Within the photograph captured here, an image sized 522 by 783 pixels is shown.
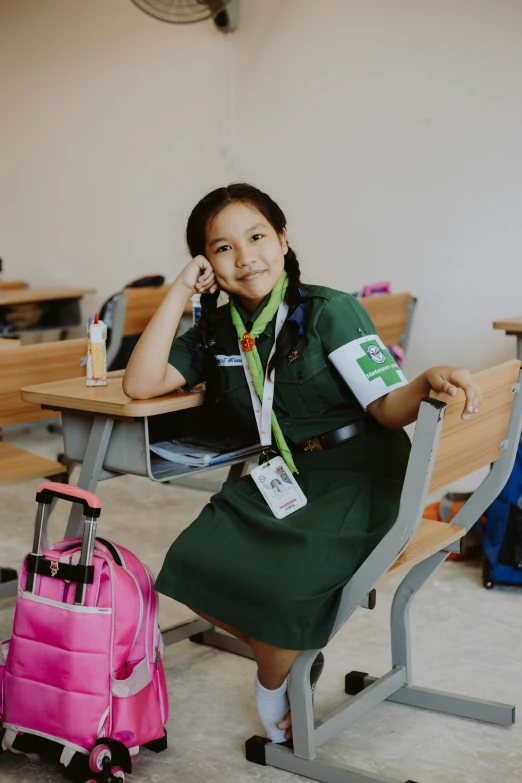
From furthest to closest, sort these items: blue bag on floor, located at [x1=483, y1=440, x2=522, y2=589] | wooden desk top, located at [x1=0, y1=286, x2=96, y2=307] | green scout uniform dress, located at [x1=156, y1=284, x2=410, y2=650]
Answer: wooden desk top, located at [x1=0, y1=286, x2=96, y2=307] < blue bag on floor, located at [x1=483, y1=440, x2=522, y2=589] < green scout uniform dress, located at [x1=156, y1=284, x2=410, y2=650]

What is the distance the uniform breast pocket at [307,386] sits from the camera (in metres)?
1.92

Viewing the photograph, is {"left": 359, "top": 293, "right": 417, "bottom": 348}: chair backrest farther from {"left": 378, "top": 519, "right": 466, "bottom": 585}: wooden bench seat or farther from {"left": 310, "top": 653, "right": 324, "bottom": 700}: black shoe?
{"left": 310, "top": 653, "right": 324, "bottom": 700}: black shoe

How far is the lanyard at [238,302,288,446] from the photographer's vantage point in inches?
76.9

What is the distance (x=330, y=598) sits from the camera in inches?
69.1

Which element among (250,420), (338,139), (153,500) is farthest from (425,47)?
(250,420)

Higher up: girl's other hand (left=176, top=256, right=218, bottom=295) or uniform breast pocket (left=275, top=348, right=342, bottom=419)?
girl's other hand (left=176, top=256, right=218, bottom=295)

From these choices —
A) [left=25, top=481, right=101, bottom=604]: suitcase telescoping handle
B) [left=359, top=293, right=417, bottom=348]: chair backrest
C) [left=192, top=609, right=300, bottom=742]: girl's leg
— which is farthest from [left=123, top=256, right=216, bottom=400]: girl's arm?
[left=359, top=293, right=417, bottom=348]: chair backrest

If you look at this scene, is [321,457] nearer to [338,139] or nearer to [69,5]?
[338,139]

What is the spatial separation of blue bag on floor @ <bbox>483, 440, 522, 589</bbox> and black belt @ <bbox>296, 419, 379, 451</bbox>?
1114mm

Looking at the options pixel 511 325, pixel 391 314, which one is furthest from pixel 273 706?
pixel 391 314

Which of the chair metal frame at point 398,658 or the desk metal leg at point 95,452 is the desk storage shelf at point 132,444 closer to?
the desk metal leg at point 95,452

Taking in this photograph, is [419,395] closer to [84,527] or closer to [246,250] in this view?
[246,250]

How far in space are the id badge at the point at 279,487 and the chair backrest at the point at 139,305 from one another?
2.41 metres

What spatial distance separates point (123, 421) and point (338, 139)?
2.81m
